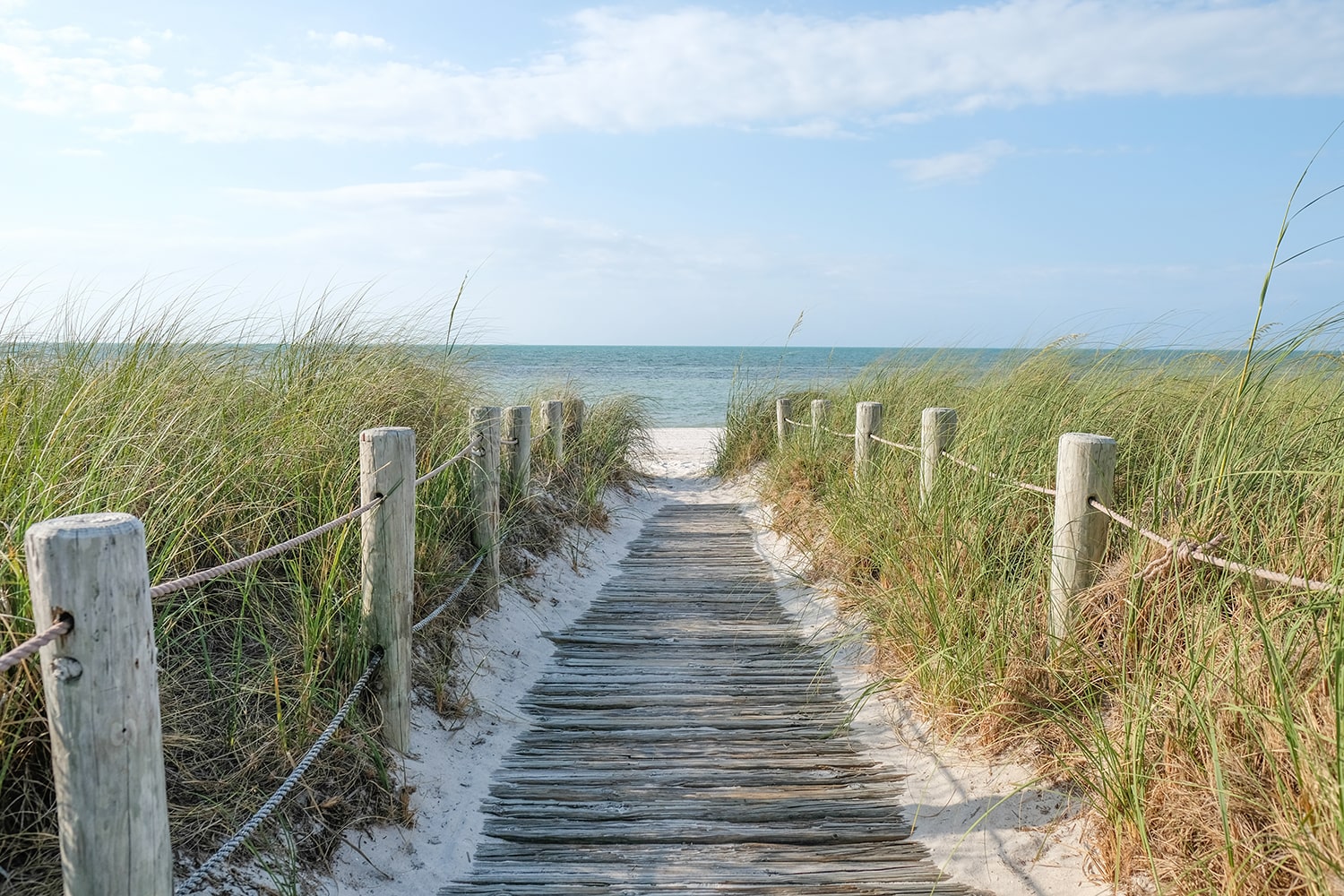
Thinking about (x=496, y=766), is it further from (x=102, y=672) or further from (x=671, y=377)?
(x=671, y=377)

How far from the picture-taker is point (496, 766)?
3449 millimetres

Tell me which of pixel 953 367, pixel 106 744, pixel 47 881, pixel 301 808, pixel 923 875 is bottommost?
pixel 923 875

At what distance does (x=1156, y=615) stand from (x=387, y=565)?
2619 millimetres

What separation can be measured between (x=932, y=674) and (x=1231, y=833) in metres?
1.46

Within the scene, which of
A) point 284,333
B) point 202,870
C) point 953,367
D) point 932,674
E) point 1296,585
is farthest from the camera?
point 953,367

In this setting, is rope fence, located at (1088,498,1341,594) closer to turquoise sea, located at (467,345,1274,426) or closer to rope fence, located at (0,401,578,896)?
turquoise sea, located at (467,345,1274,426)

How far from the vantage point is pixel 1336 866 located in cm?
182

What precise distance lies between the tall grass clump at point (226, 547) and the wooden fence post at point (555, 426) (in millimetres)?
2163

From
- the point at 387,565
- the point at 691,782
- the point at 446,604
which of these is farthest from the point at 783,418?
the point at 387,565

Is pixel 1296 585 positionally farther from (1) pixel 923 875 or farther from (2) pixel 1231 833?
(1) pixel 923 875

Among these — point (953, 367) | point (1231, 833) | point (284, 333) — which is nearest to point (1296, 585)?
point (1231, 833)

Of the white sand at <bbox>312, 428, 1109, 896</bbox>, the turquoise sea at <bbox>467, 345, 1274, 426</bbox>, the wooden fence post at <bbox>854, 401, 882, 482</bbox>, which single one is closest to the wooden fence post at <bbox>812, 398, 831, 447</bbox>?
the turquoise sea at <bbox>467, 345, 1274, 426</bbox>

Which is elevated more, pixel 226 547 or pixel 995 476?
pixel 995 476

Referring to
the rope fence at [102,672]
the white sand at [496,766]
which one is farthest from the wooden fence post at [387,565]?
the rope fence at [102,672]
